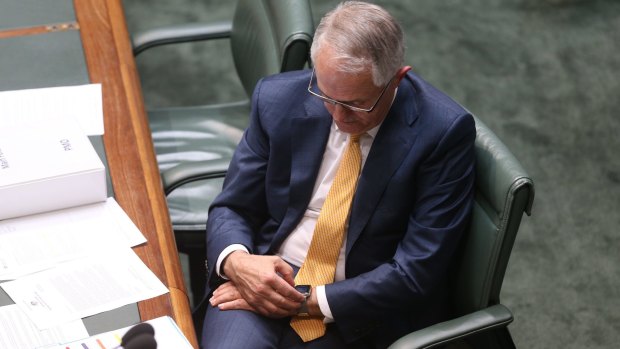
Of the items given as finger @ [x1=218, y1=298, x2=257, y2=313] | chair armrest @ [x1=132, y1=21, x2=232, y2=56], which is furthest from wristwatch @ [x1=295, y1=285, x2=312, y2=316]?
chair armrest @ [x1=132, y1=21, x2=232, y2=56]

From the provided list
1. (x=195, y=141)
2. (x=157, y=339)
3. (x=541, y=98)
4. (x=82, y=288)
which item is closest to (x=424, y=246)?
(x=157, y=339)

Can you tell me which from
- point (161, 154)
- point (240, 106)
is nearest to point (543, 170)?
point (240, 106)

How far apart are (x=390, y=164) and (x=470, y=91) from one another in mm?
1974

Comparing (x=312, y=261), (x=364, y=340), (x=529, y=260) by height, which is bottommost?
(x=529, y=260)

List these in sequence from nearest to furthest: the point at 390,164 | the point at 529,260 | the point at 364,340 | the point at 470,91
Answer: the point at 390,164 → the point at 364,340 → the point at 529,260 → the point at 470,91

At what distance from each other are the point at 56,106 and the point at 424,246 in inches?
40.8

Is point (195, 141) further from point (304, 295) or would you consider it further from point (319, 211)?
point (304, 295)

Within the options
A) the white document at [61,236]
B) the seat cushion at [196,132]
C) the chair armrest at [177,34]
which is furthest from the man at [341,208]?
the chair armrest at [177,34]

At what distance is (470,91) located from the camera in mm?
3932

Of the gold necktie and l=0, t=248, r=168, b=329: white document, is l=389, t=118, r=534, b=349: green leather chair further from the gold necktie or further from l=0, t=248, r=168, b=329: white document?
l=0, t=248, r=168, b=329: white document

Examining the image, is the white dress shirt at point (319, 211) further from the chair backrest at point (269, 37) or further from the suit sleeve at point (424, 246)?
the chair backrest at point (269, 37)

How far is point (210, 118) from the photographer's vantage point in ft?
9.47

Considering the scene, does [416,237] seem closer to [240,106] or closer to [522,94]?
[240,106]

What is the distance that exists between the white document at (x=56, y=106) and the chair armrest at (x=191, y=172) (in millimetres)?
213
